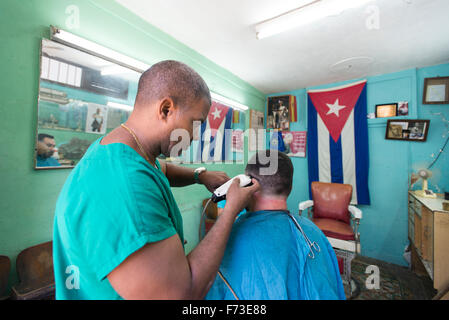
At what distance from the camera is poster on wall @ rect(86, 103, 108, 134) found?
1.76m

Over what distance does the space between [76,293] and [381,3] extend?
2.95 metres

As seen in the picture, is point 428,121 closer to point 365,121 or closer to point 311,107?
point 365,121

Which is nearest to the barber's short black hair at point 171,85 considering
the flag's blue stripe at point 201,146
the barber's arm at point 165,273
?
the barber's arm at point 165,273

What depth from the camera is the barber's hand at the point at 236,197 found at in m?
0.76

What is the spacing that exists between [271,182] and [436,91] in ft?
12.0

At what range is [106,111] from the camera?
1887mm

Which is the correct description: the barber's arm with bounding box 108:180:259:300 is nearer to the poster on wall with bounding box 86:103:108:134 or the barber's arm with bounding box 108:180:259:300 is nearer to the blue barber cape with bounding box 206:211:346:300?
the blue barber cape with bounding box 206:211:346:300

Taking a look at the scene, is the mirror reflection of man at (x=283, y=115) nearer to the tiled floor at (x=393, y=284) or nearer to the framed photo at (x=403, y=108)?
the framed photo at (x=403, y=108)

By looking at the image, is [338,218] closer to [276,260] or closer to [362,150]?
[362,150]

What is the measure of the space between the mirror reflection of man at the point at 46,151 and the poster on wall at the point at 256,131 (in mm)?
3241

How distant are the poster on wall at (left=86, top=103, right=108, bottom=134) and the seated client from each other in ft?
4.95

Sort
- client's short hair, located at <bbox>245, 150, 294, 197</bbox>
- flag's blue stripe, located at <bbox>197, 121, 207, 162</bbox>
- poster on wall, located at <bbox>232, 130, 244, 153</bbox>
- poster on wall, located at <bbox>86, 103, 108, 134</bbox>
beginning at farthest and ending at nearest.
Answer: poster on wall, located at <bbox>232, 130, 244, 153</bbox>, flag's blue stripe, located at <bbox>197, 121, 207, 162</bbox>, poster on wall, located at <bbox>86, 103, 108, 134</bbox>, client's short hair, located at <bbox>245, 150, 294, 197</bbox>

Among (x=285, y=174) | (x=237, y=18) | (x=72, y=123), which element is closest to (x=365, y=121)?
(x=237, y=18)

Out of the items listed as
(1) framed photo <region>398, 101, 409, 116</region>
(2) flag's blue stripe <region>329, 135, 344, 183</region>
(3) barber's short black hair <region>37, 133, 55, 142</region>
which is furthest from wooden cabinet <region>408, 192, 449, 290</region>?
(3) barber's short black hair <region>37, 133, 55, 142</region>
